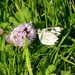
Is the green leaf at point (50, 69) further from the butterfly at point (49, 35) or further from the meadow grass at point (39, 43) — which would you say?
the butterfly at point (49, 35)

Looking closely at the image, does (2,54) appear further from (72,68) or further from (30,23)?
(72,68)

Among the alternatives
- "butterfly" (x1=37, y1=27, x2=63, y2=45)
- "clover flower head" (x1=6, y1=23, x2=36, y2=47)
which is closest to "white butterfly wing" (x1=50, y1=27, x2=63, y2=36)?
"butterfly" (x1=37, y1=27, x2=63, y2=45)

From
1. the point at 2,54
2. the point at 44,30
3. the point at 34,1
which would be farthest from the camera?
the point at 34,1

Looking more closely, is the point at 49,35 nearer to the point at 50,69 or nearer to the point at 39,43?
the point at 39,43

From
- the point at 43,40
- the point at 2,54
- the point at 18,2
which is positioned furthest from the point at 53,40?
the point at 18,2

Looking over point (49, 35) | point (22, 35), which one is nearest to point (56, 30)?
point (49, 35)

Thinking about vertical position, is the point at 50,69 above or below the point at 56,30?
below

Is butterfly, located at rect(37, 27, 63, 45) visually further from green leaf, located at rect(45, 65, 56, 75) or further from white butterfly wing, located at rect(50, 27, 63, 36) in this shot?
green leaf, located at rect(45, 65, 56, 75)
